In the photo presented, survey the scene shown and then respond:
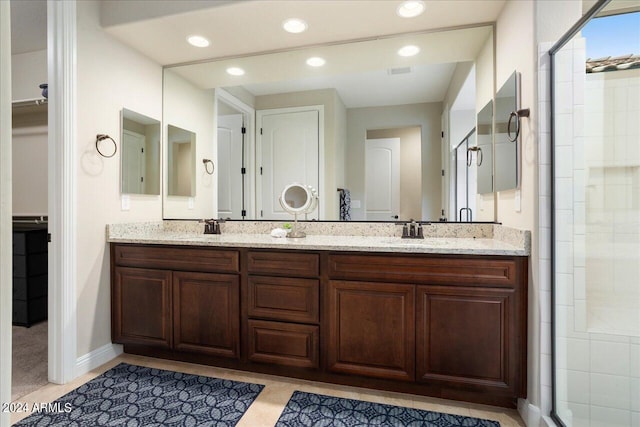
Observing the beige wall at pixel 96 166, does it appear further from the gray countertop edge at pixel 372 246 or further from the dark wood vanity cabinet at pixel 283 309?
the dark wood vanity cabinet at pixel 283 309

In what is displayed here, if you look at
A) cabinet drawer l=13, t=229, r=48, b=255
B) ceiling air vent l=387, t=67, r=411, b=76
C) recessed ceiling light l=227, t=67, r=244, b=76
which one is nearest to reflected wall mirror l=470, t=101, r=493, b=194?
ceiling air vent l=387, t=67, r=411, b=76

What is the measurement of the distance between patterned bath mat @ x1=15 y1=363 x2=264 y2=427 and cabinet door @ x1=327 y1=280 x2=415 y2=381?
1.86ft

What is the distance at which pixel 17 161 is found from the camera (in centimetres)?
345

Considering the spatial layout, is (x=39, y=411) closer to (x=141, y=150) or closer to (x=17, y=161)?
(x=141, y=150)

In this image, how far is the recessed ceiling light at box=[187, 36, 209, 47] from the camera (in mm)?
2350

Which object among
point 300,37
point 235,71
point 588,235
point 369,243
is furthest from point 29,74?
point 588,235

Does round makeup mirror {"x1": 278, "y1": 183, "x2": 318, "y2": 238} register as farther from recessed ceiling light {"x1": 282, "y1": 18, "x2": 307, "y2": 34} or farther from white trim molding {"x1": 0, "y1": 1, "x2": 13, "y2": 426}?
white trim molding {"x1": 0, "y1": 1, "x2": 13, "y2": 426}

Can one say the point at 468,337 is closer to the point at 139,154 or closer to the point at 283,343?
the point at 283,343

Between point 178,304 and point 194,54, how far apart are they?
1.91 m

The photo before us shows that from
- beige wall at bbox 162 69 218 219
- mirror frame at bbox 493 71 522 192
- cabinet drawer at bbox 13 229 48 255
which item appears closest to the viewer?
mirror frame at bbox 493 71 522 192

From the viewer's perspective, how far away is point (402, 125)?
7.66 ft

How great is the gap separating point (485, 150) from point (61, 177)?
2.67m

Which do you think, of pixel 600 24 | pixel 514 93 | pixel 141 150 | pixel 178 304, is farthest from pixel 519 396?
pixel 141 150

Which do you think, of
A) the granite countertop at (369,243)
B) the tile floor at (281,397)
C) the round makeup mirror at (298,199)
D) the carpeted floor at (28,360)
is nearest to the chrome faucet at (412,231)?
the granite countertop at (369,243)
